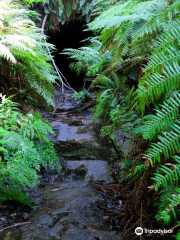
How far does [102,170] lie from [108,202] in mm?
628

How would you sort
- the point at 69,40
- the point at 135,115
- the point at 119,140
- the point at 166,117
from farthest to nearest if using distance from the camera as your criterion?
the point at 69,40, the point at 119,140, the point at 135,115, the point at 166,117

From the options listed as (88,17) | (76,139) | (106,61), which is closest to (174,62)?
(76,139)

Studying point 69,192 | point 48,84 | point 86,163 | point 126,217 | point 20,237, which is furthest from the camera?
point 48,84

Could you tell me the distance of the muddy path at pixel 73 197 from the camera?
58.0 inches

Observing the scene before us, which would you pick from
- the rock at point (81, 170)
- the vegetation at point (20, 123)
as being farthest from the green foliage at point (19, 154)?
the rock at point (81, 170)

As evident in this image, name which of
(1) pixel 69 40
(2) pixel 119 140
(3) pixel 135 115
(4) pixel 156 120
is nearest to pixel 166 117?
(4) pixel 156 120

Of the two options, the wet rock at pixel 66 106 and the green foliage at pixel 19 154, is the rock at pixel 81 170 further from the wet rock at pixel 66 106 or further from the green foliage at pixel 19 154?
the wet rock at pixel 66 106

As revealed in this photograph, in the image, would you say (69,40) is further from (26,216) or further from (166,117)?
(166,117)

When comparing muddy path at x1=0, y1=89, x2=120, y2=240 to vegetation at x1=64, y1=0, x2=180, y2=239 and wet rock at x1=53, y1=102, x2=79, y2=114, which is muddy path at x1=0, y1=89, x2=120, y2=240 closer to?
vegetation at x1=64, y1=0, x2=180, y2=239

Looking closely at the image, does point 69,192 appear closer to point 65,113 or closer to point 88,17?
point 65,113

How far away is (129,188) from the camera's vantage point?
184 centimetres

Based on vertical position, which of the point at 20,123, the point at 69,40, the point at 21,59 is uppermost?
the point at 69,40

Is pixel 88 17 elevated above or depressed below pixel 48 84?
above

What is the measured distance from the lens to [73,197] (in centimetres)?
194
